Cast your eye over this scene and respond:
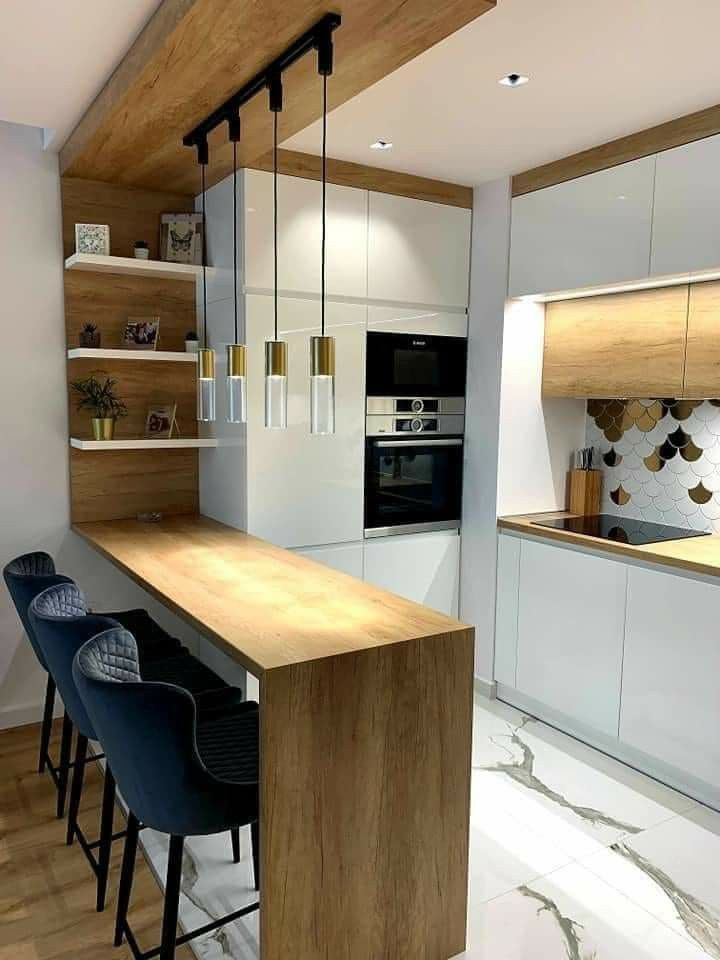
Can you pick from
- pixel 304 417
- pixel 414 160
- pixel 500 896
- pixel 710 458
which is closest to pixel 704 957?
pixel 500 896

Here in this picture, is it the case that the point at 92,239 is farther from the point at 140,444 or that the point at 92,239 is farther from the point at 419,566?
the point at 419,566

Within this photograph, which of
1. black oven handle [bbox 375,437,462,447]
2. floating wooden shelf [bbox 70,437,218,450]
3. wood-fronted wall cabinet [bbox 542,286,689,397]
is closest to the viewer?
wood-fronted wall cabinet [bbox 542,286,689,397]

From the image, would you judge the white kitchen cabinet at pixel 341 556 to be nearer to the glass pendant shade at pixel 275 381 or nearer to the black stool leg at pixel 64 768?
the black stool leg at pixel 64 768

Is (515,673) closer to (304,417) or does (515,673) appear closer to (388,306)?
(304,417)

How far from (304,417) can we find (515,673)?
156 cm

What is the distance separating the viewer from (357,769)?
186 cm

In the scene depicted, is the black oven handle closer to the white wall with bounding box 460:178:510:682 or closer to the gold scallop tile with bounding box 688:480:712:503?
the white wall with bounding box 460:178:510:682

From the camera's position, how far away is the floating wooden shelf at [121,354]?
317 cm

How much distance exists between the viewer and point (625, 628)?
10.1ft

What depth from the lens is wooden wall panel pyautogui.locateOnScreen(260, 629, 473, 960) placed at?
69.1 inches

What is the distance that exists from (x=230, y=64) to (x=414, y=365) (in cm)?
172

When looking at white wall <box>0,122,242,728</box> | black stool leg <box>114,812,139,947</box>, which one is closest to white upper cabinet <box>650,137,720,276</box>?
white wall <box>0,122,242,728</box>

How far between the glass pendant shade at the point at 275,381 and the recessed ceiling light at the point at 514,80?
1120 mm

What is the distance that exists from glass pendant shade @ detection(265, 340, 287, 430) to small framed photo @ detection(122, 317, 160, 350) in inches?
59.2
